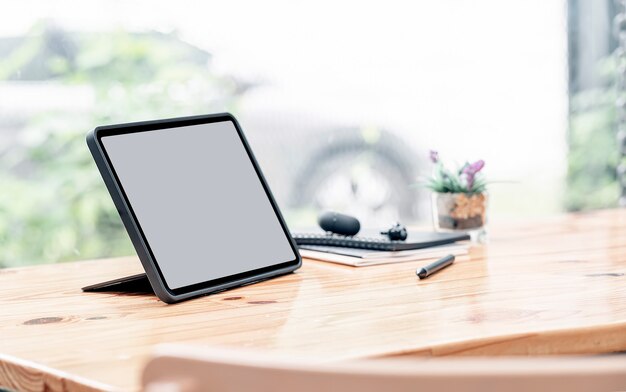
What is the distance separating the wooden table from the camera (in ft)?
2.85

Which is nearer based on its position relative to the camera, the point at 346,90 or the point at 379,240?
the point at 379,240

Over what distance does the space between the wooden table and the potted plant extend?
179 mm

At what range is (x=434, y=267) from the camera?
1275mm

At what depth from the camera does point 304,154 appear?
3178 millimetres

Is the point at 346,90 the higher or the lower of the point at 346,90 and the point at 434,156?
the lower

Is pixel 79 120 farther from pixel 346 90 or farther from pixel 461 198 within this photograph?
pixel 461 198

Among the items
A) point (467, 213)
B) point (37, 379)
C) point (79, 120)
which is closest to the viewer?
point (37, 379)

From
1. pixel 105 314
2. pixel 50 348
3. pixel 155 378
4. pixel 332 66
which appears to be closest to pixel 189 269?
pixel 105 314

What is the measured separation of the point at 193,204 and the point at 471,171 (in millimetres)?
554

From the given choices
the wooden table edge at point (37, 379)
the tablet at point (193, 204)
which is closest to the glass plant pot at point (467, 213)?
the tablet at point (193, 204)

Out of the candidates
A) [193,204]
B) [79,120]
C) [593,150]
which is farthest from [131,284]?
[593,150]

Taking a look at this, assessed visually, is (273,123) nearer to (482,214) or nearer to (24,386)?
(482,214)

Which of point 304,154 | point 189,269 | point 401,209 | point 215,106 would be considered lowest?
point 401,209

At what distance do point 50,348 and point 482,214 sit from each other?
34.3 inches
